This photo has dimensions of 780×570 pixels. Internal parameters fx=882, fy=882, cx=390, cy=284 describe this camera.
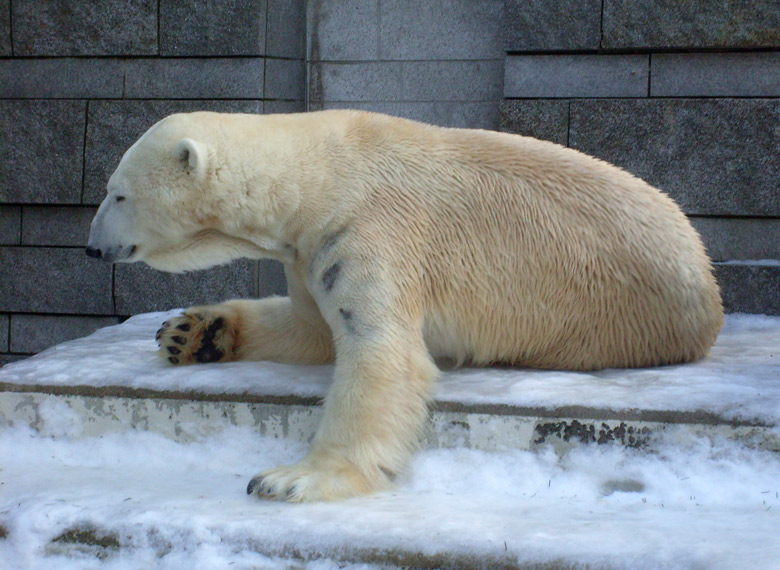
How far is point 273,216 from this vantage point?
9.43 feet

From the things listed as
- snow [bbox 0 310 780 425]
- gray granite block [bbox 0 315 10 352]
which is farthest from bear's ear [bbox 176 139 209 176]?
gray granite block [bbox 0 315 10 352]

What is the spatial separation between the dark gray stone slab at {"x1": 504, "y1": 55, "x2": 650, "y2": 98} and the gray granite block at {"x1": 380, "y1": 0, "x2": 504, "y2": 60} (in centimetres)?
55

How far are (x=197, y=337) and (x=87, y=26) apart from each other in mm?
2612

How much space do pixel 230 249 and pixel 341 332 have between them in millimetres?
568

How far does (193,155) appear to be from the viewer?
2.76m

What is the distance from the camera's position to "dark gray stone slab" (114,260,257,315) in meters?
5.09

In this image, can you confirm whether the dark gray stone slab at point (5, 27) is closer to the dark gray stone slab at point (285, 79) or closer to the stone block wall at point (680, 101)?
the dark gray stone slab at point (285, 79)

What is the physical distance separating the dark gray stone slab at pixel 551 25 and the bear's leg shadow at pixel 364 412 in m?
2.44

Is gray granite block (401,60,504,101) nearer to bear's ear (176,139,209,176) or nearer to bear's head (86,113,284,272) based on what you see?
bear's head (86,113,284,272)

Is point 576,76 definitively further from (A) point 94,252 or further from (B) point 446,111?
(A) point 94,252

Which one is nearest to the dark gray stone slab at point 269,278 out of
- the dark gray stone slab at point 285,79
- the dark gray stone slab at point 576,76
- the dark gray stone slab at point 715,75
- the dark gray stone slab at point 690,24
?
the dark gray stone slab at point 285,79

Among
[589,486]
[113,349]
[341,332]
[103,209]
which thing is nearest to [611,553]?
[589,486]

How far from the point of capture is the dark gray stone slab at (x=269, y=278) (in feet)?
16.9

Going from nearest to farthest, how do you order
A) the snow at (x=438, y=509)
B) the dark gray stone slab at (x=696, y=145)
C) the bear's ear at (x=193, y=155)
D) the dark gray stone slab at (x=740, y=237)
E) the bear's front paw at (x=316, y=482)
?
1. the snow at (x=438, y=509)
2. the bear's front paw at (x=316, y=482)
3. the bear's ear at (x=193, y=155)
4. the dark gray stone slab at (x=696, y=145)
5. the dark gray stone slab at (x=740, y=237)
